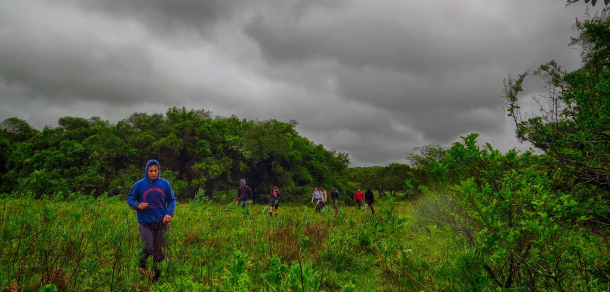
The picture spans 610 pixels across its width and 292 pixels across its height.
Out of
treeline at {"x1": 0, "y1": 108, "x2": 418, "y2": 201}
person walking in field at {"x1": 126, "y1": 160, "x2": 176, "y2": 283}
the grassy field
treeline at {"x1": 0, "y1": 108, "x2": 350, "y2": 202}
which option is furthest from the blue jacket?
treeline at {"x1": 0, "y1": 108, "x2": 350, "y2": 202}

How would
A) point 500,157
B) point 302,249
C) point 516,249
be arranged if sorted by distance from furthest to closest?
point 302,249, point 516,249, point 500,157

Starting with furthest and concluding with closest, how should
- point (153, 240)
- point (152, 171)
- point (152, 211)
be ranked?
point (152, 171) → point (152, 211) → point (153, 240)

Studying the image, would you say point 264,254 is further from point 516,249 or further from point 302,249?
point 516,249

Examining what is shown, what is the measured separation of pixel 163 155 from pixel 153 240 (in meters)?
23.6

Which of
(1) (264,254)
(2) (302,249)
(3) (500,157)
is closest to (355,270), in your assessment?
(2) (302,249)

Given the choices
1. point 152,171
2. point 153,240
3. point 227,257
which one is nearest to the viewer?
point 153,240

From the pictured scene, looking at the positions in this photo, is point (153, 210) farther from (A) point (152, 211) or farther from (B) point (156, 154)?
(B) point (156, 154)

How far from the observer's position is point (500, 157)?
238cm

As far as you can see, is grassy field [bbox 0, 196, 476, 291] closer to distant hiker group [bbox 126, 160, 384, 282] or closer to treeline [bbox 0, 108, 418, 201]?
distant hiker group [bbox 126, 160, 384, 282]

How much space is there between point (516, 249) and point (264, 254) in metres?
4.57

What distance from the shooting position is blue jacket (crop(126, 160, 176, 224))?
4723mm

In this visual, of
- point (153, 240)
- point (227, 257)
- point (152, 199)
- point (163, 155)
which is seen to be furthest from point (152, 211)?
point (163, 155)

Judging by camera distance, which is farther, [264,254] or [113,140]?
[113,140]

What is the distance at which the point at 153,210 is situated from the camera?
477 centimetres
